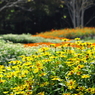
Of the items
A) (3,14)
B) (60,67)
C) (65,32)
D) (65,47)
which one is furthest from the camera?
(3,14)

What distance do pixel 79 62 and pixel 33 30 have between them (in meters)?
30.0

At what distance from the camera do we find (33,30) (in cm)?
3391

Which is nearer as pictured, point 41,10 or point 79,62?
point 79,62

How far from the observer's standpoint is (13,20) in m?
29.8

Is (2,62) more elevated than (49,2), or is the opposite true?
(49,2)

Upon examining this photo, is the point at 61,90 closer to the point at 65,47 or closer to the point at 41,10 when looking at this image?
the point at 65,47

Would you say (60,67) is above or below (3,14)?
below

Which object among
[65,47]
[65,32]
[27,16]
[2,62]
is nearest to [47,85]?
[65,47]

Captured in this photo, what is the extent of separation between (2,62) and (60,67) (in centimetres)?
308

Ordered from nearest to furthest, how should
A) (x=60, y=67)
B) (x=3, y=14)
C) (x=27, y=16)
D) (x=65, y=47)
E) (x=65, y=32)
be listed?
1. (x=60, y=67)
2. (x=65, y=47)
3. (x=65, y=32)
4. (x=3, y=14)
5. (x=27, y=16)

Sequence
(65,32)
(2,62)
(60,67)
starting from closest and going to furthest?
(60,67)
(2,62)
(65,32)

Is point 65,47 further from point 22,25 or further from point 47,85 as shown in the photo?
point 22,25

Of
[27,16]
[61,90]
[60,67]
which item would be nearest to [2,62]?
[60,67]

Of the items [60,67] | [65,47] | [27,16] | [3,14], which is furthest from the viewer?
[27,16]
